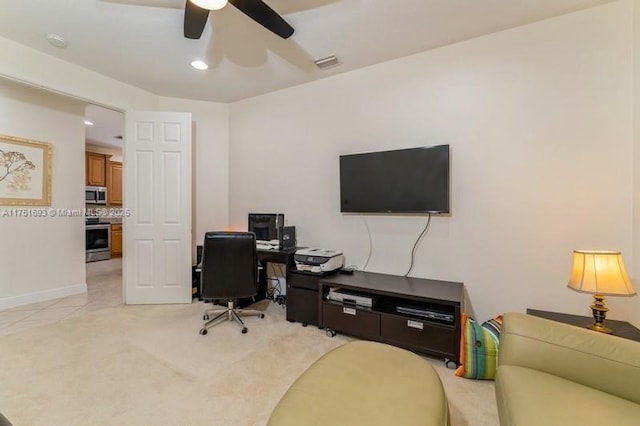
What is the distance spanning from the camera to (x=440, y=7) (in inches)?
87.0

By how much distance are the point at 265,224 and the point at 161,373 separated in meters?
1.95

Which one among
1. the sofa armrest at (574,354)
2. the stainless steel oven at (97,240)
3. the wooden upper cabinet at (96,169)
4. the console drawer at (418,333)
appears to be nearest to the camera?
the sofa armrest at (574,354)

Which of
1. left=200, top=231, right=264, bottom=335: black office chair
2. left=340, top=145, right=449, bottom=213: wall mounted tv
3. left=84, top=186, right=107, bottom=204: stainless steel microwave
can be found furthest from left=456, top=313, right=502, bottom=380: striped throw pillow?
left=84, top=186, right=107, bottom=204: stainless steel microwave

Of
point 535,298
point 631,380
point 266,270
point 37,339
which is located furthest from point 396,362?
point 37,339

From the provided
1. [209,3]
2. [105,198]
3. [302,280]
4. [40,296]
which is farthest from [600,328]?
[105,198]

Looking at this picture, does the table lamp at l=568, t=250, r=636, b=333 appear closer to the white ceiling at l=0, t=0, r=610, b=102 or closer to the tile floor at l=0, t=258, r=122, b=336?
the white ceiling at l=0, t=0, r=610, b=102

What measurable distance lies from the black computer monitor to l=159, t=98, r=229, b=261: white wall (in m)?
0.73

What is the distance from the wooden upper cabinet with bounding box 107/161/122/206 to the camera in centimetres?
654

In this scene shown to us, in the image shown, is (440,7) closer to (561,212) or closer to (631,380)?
(561,212)

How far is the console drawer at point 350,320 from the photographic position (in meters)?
2.49

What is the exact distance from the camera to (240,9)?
1842 millimetres

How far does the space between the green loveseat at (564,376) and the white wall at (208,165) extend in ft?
12.2

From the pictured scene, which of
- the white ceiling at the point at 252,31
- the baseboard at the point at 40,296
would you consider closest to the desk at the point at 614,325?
the white ceiling at the point at 252,31

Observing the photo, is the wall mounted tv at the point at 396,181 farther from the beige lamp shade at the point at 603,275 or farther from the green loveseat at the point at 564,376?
the green loveseat at the point at 564,376
